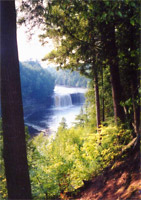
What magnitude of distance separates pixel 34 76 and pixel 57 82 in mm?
34853

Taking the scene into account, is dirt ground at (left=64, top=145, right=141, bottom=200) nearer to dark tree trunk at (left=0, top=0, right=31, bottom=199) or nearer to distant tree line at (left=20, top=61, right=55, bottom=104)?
dark tree trunk at (left=0, top=0, right=31, bottom=199)

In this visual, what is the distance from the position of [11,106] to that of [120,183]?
2814 mm

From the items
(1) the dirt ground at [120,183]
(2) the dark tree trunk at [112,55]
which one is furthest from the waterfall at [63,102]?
(1) the dirt ground at [120,183]

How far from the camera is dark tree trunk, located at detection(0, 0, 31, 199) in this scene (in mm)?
2279

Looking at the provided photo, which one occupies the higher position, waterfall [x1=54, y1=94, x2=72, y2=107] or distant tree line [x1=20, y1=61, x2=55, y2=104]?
distant tree line [x1=20, y1=61, x2=55, y2=104]

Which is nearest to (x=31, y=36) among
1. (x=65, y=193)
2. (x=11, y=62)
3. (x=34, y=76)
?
(x=11, y=62)

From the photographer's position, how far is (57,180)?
524 centimetres

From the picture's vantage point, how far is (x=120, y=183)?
340 centimetres

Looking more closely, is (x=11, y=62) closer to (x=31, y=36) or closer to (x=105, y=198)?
(x=31, y=36)

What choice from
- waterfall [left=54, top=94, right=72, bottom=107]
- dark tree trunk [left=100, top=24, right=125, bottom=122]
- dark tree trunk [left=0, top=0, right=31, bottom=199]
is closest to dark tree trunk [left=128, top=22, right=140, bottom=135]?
dark tree trunk [left=100, top=24, right=125, bottom=122]

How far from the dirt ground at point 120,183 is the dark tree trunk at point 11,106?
71.3 inches

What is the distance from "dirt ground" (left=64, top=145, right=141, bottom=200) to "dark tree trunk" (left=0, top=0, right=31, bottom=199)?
1810 millimetres

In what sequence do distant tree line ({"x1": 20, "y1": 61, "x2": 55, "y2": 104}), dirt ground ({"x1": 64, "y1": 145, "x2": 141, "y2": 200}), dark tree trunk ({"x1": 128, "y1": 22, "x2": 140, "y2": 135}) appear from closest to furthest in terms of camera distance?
dirt ground ({"x1": 64, "y1": 145, "x2": 141, "y2": 200}), dark tree trunk ({"x1": 128, "y1": 22, "x2": 140, "y2": 135}), distant tree line ({"x1": 20, "y1": 61, "x2": 55, "y2": 104})

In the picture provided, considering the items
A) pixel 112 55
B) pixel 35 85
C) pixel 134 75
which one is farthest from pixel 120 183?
pixel 35 85
